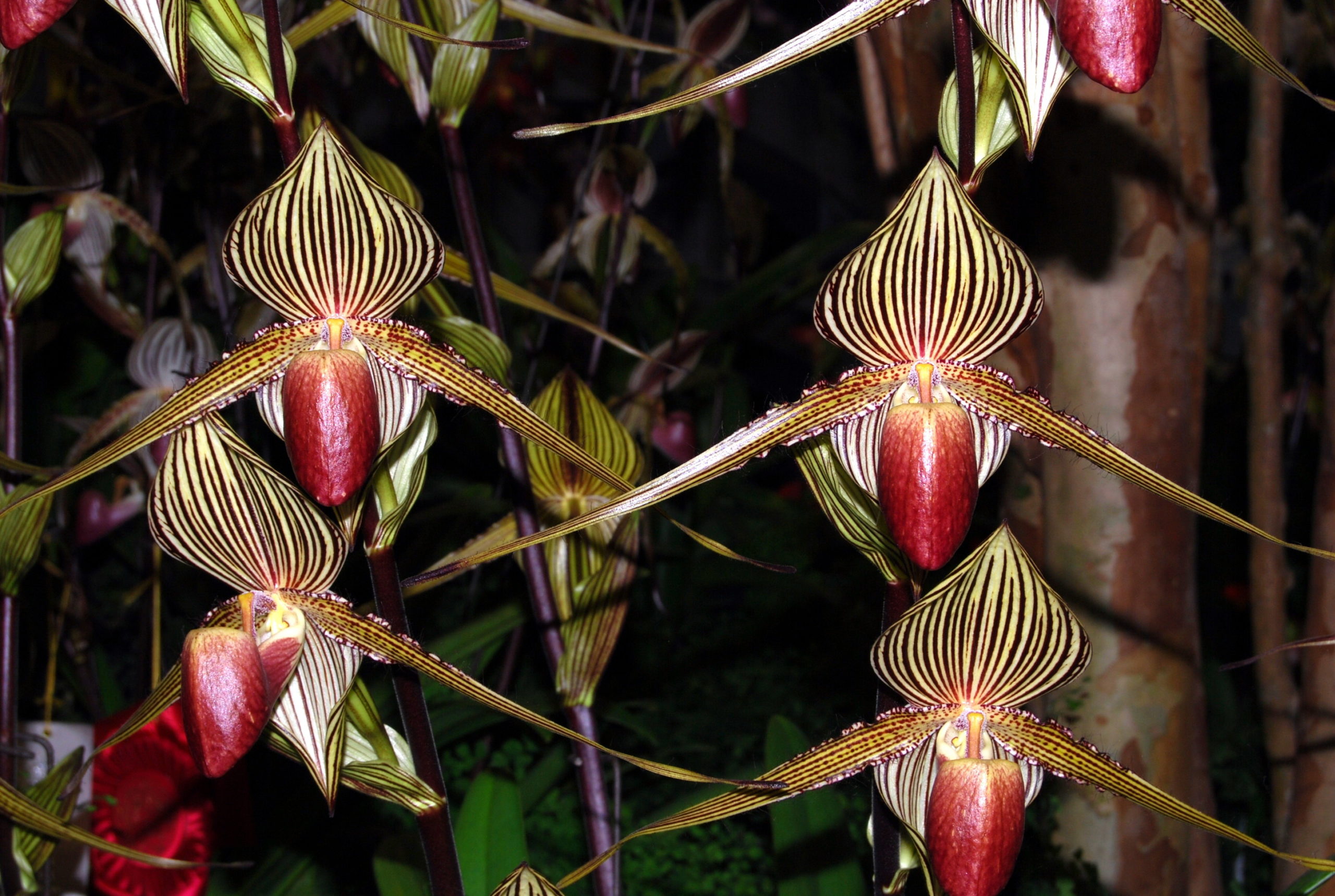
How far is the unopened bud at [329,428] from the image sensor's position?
47 cm

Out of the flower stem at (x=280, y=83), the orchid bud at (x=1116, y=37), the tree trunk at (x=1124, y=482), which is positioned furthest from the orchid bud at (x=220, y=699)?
the tree trunk at (x=1124, y=482)

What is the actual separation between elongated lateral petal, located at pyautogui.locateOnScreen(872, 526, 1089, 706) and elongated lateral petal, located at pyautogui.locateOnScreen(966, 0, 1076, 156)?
0.21 m

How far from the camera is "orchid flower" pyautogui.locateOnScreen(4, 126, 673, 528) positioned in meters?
0.47

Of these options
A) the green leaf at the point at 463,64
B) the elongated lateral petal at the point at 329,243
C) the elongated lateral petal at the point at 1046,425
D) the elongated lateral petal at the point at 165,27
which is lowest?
the elongated lateral petal at the point at 1046,425

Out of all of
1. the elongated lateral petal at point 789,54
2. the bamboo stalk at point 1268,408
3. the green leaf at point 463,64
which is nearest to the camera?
the elongated lateral petal at point 789,54

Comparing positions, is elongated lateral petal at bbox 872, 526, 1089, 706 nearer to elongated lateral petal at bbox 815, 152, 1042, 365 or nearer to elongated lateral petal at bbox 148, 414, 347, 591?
elongated lateral petal at bbox 815, 152, 1042, 365

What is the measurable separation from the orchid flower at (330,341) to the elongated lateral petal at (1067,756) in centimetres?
26

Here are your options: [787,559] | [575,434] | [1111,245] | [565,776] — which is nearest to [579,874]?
[575,434]

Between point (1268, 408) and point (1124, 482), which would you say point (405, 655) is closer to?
point (1124, 482)

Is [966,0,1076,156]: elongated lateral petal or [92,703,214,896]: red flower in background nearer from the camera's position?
[966,0,1076,156]: elongated lateral petal

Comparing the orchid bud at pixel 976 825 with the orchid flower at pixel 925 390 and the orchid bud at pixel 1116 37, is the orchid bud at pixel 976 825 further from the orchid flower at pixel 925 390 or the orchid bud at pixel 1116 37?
the orchid bud at pixel 1116 37

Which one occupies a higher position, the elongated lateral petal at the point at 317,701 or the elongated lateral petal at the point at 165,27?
the elongated lateral petal at the point at 165,27

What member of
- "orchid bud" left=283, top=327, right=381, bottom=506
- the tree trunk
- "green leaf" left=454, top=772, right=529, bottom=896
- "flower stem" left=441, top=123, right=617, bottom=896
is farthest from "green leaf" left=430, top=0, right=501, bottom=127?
the tree trunk

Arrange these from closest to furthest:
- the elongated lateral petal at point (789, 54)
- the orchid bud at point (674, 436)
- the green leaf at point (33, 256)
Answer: the elongated lateral petal at point (789, 54) → the green leaf at point (33, 256) → the orchid bud at point (674, 436)
